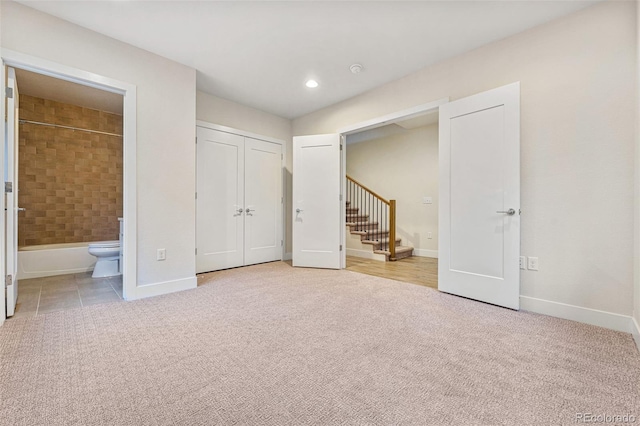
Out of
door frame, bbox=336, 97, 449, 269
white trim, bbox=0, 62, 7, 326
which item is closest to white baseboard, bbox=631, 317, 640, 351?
door frame, bbox=336, 97, 449, 269

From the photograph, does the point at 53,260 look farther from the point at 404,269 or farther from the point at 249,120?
the point at 404,269

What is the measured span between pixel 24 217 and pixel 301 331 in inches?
179

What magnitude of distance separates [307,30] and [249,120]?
224cm

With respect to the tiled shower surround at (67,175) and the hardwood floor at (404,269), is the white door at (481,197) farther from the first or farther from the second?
the tiled shower surround at (67,175)

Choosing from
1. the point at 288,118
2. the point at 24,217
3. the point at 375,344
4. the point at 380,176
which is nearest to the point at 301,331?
the point at 375,344

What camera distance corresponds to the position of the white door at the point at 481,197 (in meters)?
2.47

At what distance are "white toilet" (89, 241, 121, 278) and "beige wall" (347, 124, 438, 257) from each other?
505 centimetres

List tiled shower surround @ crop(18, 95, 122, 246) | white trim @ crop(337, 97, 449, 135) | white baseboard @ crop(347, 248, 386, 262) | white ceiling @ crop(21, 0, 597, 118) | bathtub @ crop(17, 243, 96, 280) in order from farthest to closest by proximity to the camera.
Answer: white baseboard @ crop(347, 248, 386, 262), tiled shower surround @ crop(18, 95, 122, 246), bathtub @ crop(17, 243, 96, 280), white trim @ crop(337, 97, 449, 135), white ceiling @ crop(21, 0, 597, 118)

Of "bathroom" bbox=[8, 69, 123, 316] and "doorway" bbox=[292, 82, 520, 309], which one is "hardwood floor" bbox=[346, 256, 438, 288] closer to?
"doorway" bbox=[292, 82, 520, 309]

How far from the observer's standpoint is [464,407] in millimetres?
1210

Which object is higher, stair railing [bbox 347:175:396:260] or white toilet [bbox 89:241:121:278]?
stair railing [bbox 347:175:396:260]

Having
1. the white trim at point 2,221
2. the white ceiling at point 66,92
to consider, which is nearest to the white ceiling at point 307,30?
the white trim at point 2,221

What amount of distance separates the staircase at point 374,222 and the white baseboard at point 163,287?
324cm

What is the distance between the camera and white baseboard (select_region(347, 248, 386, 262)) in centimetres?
511
